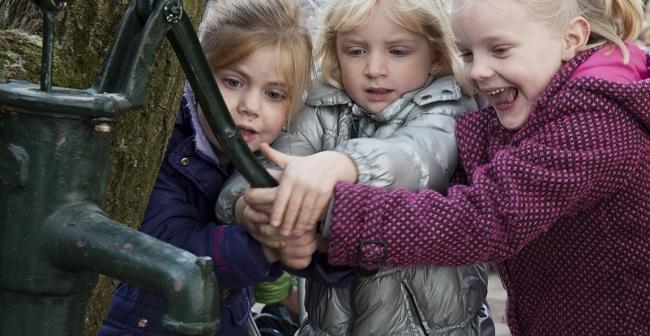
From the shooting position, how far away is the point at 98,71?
1590 mm

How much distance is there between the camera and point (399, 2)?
2070mm

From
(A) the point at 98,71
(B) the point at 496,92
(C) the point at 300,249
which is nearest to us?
(A) the point at 98,71

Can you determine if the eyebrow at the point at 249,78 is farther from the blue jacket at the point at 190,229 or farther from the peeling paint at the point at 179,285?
the peeling paint at the point at 179,285

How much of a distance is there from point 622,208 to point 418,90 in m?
0.50

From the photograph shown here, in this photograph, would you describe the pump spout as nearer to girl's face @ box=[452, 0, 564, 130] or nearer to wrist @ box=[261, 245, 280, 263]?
wrist @ box=[261, 245, 280, 263]

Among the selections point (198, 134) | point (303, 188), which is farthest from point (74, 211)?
point (198, 134)

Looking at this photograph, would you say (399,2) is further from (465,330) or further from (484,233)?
(465,330)

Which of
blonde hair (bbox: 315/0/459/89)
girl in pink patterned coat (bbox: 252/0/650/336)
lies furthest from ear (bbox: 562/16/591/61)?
blonde hair (bbox: 315/0/459/89)

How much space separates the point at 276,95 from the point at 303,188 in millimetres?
447

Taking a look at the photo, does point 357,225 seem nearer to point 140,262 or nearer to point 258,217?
point 258,217

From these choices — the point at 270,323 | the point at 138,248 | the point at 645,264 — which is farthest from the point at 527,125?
the point at 270,323

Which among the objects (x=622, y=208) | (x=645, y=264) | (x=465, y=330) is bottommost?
(x=465, y=330)

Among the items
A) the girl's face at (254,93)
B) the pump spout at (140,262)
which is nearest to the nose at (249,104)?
the girl's face at (254,93)

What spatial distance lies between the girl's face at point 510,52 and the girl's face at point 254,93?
420mm
